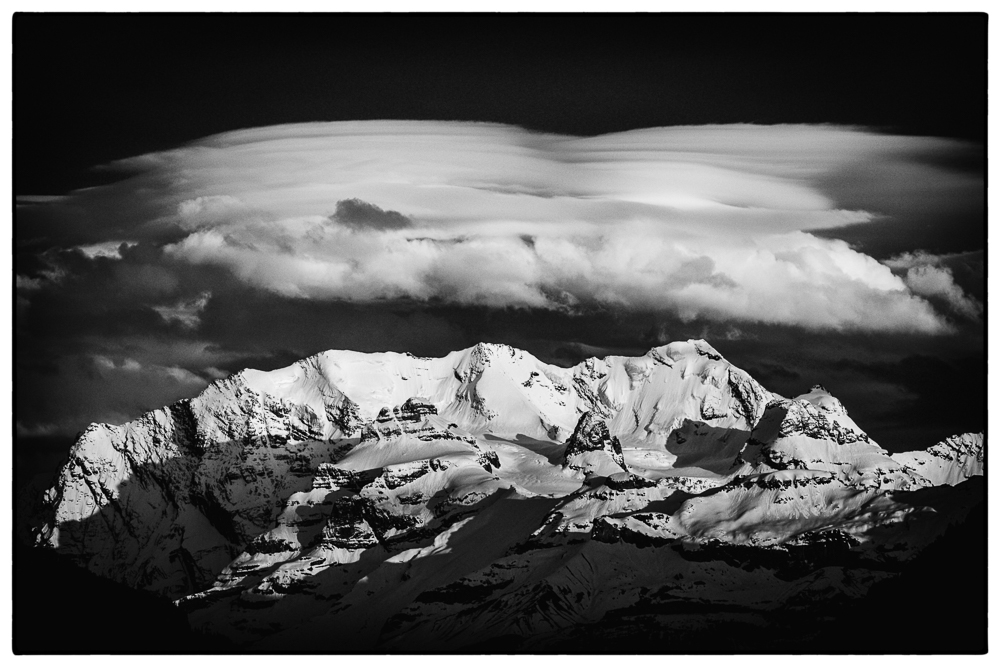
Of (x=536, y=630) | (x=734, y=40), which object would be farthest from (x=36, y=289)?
(x=536, y=630)

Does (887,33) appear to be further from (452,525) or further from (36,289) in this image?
(452,525)

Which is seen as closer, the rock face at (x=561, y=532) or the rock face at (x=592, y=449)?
the rock face at (x=561, y=532)

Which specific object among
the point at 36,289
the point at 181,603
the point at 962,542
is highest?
the point at 36,289

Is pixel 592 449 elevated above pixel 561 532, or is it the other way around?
pixel 561 532

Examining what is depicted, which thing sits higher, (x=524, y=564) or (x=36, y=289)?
(x=36, y=289)

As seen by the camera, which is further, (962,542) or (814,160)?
(962,542)

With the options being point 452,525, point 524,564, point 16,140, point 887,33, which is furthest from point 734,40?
point 452,525

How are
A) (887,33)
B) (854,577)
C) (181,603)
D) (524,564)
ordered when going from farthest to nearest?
(181,603), (524,564), (854,577), (887,33)

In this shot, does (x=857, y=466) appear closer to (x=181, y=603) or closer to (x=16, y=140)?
(x=181, y=603)

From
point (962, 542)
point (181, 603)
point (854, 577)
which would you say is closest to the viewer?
point (962, 542)

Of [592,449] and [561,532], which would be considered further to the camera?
[592,449]

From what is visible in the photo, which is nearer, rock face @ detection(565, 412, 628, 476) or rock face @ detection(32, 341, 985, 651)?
rock face @ detection(32, 341, 985, 651)
